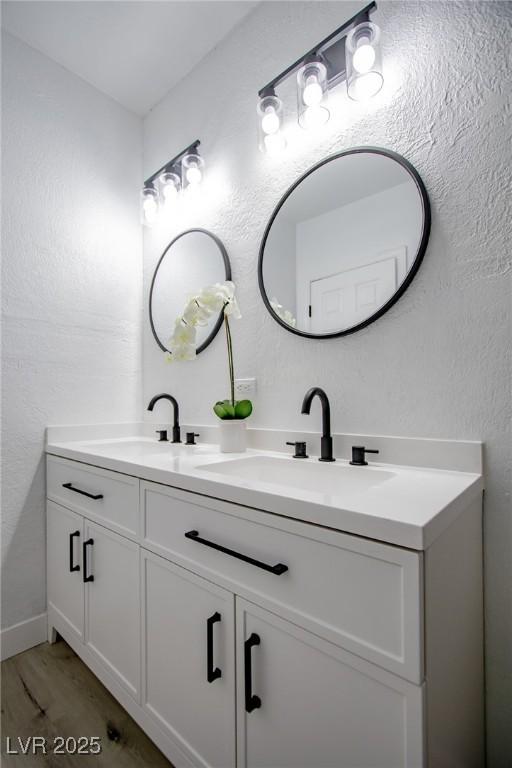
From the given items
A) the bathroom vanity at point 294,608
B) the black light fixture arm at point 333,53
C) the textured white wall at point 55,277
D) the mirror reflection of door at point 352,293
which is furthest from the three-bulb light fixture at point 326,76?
the bathroom vanity at point 294,608

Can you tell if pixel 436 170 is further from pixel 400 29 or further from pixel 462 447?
pixel 462 447

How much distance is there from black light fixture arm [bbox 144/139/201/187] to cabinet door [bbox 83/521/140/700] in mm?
1629

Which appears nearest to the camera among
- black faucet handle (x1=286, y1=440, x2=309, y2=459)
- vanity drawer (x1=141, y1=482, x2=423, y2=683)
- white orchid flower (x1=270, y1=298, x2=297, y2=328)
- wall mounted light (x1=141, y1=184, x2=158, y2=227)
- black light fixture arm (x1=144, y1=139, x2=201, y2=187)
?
vanity drawer (x1=141, y1=482, x2=423, y2=683)

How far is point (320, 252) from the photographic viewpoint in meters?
1.29

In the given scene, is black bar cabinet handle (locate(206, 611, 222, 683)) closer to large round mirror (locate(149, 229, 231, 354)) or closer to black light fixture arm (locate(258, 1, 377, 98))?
large round mirror (locate(149, 229, 231, 354))

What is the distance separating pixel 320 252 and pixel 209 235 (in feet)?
2.07

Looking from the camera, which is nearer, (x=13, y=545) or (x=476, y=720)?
(x=476, y=720)

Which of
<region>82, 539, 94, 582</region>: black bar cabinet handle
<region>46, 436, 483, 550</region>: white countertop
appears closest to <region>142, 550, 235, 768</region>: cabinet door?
<region>46, 436, 483, 550</region>: white countertop

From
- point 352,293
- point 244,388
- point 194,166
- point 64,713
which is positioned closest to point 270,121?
point 194,166

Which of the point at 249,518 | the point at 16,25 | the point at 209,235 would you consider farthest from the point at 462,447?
the point at 16,25

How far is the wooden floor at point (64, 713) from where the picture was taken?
107cm

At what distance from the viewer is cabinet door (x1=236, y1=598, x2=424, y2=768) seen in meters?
0.58

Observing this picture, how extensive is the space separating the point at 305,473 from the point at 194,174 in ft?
4.67

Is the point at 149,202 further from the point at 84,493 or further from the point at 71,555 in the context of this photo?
the point at 71,555
